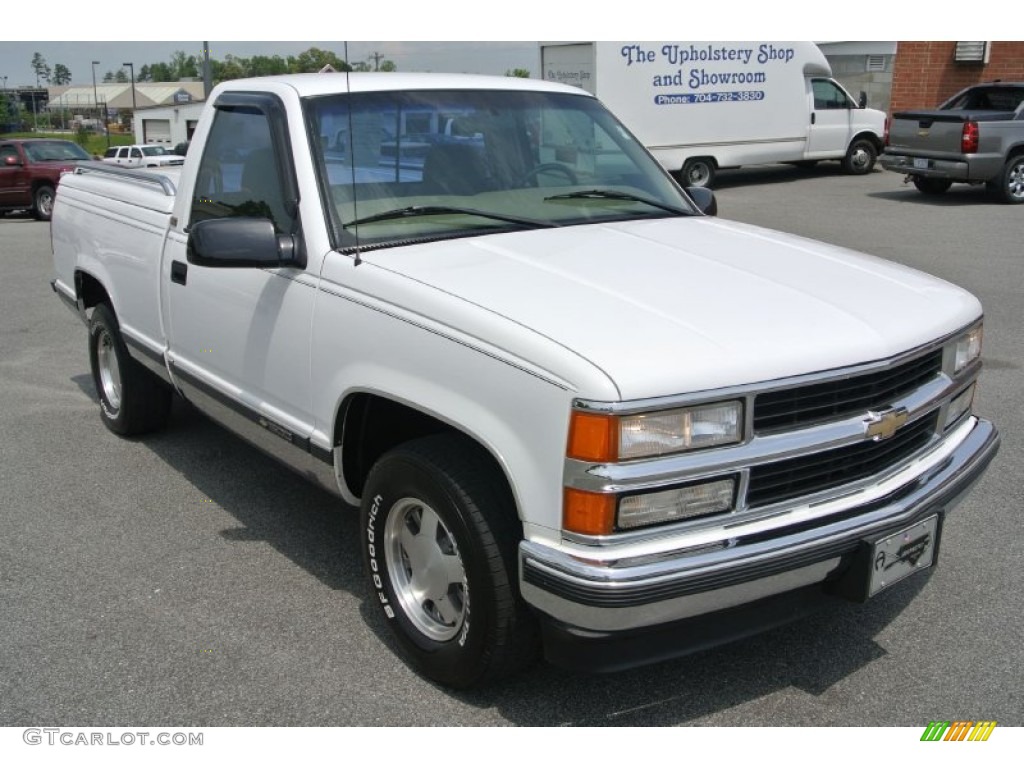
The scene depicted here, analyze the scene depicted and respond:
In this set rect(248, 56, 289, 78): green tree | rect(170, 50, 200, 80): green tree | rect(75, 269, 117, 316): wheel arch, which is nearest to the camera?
rect(248, 56, 289, 78): green tree

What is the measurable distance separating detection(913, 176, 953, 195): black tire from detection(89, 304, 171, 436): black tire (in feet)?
49.2

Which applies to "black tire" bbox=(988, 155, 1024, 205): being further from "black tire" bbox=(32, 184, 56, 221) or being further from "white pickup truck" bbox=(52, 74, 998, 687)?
"black tire" bbox=(32, 184, 56, 221)

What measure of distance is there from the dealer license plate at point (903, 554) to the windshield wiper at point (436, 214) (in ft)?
5.67

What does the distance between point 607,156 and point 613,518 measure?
234 centimetres

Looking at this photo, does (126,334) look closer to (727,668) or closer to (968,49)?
(727,668)

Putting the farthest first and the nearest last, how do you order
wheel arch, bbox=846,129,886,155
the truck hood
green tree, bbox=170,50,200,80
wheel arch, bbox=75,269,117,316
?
wheel arch, bbox=846,129,886,155 < green tree, bbox=170,50,200,80 < wheel arch, bbox=75,269,117,316 < the truck hood

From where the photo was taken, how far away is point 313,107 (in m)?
3.96

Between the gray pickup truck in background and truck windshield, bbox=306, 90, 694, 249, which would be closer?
truck windshield, bbox=306, 90, 694, 249

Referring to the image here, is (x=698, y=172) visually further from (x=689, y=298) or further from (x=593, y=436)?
(x=593, y=436)

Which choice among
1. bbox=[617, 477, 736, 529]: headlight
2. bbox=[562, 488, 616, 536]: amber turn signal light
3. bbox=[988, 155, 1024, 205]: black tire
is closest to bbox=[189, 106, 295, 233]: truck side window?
bbox=[562, 488, 616, 536]: amber turn signal light

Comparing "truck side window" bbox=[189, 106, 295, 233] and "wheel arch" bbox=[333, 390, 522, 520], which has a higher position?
"truck side window" bbox=[189, 106, 295, 233]

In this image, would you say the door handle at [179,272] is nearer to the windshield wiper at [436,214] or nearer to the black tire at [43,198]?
the windshield wiper at [436,214]

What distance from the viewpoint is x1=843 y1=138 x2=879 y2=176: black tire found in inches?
832

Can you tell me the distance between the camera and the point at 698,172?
63.8ft
